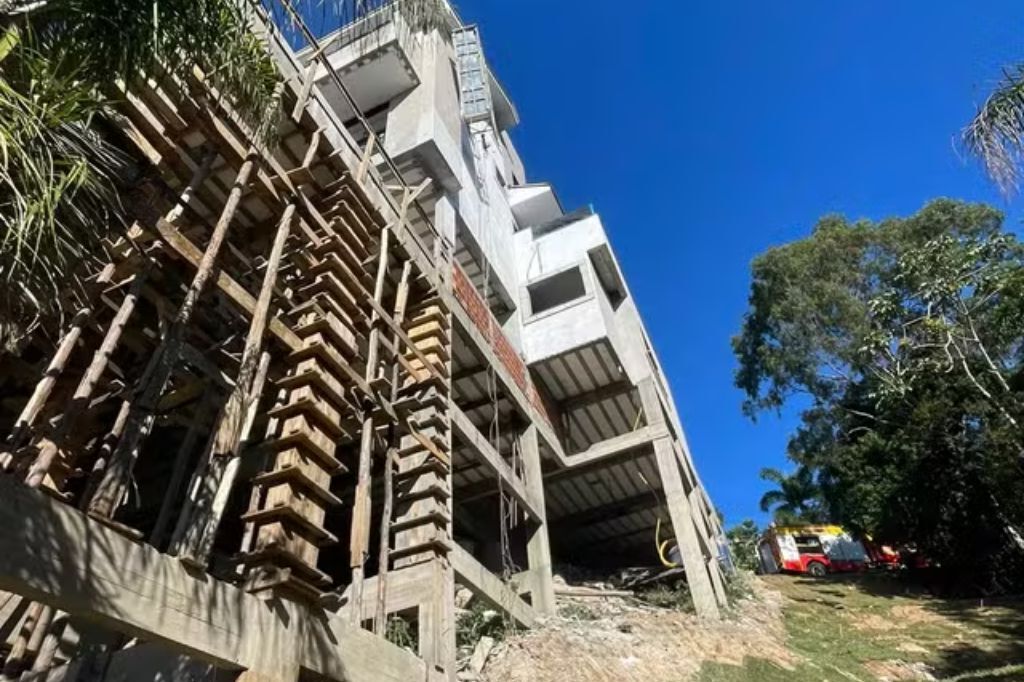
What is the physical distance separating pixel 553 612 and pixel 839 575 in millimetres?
22040

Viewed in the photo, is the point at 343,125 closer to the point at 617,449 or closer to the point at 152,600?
the point at 152,600

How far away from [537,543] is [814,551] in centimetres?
2289

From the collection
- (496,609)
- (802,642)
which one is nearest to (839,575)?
(802,642)

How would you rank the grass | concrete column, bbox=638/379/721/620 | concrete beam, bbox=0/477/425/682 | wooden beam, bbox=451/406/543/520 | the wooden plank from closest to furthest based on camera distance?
concrete beam, bbox=0/477/425/682
the wooden plank
wooden beam, bbox=451/406/543/520
the grass
concrete column, bbox=638/379/721/620

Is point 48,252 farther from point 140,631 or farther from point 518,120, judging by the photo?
point 518,120

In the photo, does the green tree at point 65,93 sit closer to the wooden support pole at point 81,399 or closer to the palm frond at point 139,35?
the palm frond at point 139,35

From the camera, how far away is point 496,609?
938 centimetres

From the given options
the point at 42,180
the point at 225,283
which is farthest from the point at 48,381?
the point at 42,180

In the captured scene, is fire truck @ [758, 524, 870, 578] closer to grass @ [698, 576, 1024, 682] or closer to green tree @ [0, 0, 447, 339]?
grass @ [698, 576, 1024, 682]

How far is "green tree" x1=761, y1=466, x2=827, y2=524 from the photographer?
37.7 meters

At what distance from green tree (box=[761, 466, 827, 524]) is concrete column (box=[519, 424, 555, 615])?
28.4 metres

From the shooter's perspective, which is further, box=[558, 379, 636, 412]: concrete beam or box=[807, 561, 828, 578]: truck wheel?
box=[807, 561, 828, 578]: truck wheel

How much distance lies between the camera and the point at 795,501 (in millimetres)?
38344

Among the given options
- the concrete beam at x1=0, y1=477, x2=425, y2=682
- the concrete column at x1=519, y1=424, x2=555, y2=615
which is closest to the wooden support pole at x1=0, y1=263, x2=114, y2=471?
the concrete beam at x1=0, y1=477, x2=425, y2=682
